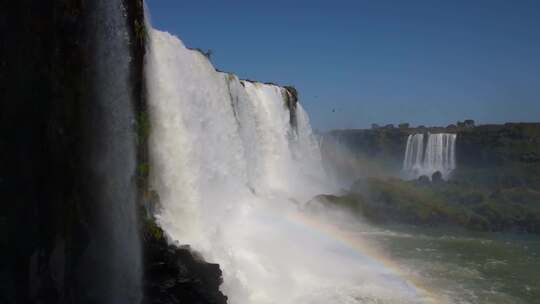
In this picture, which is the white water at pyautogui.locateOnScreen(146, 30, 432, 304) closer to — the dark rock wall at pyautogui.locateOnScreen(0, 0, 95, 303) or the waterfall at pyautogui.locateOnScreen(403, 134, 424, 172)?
the dark rock wall at pyautogui.locateOnScreen(0, 0, 95, 303)

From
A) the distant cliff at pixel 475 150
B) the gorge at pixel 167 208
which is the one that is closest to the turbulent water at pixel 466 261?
the gorge at pixel 167 208

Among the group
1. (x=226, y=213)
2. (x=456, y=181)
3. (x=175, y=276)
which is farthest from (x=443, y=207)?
(x=175, y=276)

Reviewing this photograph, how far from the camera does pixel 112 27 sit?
305 inches

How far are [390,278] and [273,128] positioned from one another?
11.4 m

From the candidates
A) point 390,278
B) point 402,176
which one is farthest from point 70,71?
point 402,176

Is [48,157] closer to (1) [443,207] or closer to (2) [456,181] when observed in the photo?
(1) [443,207]

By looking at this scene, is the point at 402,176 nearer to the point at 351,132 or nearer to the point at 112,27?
the point at 351,132

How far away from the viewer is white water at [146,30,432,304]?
1051 cm

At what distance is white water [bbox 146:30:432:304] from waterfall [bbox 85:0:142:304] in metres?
1.18

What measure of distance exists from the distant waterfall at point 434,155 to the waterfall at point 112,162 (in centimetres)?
2985

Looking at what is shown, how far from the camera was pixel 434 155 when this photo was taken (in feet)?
118

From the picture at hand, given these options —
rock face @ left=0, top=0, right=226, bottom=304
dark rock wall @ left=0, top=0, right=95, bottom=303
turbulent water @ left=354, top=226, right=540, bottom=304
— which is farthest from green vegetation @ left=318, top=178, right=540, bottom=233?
dark rock wall @ left=0, top=0, right=95, bottom=303

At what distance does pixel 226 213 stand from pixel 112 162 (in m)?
5.91

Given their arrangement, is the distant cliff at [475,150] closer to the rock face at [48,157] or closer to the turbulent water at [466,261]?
the turbulent water at [466,261]
